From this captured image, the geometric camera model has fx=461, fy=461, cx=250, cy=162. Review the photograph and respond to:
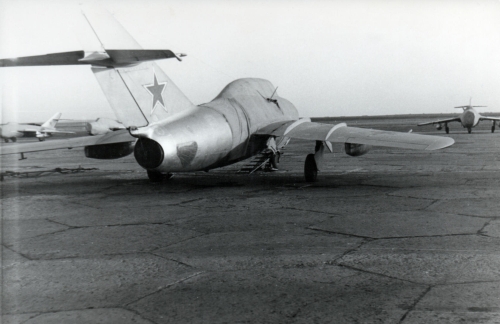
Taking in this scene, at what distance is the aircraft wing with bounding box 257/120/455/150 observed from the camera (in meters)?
9.72

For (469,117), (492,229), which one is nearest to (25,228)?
(492,229)

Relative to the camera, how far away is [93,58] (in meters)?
8.59

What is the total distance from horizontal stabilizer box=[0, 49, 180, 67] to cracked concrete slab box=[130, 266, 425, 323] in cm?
485

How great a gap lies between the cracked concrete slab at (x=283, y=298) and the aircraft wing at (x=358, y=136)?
5.86 metres

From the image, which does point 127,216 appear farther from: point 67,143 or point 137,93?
point 67,143

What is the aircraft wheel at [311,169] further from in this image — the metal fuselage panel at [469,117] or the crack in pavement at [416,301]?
the metal fuselage panel at [469,117]

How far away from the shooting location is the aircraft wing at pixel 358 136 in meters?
9.72

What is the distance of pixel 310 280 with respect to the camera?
14.4 feet

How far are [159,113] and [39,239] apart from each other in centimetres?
411

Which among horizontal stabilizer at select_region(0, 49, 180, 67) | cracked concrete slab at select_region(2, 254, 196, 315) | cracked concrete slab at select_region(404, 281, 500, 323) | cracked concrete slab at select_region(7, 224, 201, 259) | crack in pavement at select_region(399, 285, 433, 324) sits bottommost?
cracked concrete slab at select_region(7, 224, 201, 259)

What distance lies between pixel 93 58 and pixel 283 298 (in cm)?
643

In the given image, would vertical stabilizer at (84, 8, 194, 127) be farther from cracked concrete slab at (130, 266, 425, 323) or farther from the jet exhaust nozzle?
cracked concrete slab at (130, 266, 425, 323)

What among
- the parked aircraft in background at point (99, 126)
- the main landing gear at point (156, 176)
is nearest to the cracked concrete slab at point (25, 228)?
the main landing gear at point (156, 176)

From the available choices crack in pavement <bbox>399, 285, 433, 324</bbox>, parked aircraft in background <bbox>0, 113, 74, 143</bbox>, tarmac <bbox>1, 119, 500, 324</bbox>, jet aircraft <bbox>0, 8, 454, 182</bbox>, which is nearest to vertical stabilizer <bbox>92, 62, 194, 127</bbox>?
jet aircraft <bbox>0, 8, 454, 182</bbox>
